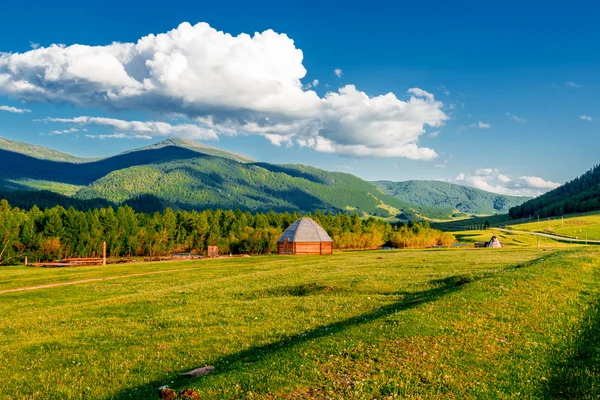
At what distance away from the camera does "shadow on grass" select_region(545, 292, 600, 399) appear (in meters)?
12.2

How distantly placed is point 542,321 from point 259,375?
14086 mm

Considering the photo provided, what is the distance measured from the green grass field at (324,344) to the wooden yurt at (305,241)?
76.0m

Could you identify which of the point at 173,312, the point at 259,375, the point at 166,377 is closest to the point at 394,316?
the point at 259,375

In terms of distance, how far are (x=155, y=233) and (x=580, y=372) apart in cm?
15706

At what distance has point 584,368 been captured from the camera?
13.9 meters

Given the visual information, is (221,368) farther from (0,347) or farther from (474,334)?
(0,347)

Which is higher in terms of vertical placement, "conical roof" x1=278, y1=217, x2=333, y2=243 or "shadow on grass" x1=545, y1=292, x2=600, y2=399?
"conical roof" x1=278, y1=217, x2=333, y2=243

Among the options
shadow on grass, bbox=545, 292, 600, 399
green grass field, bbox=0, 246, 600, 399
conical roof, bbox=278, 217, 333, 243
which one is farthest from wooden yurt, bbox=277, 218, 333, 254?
shadow on grass, bbox=545, 292, 600, 399

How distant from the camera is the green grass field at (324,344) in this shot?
40.7ft

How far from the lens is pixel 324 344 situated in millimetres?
15680

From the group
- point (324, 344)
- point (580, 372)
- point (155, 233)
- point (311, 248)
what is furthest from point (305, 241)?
point (580, 372)

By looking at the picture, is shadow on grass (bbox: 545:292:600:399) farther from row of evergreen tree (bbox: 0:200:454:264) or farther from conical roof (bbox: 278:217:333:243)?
row of evergreen tree (bbox: 0:200:454:264)

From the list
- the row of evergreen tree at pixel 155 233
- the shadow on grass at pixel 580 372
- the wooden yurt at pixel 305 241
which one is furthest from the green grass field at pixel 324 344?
the row of evergreen tree at pixel 155 233

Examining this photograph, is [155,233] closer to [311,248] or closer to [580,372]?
[311,248]
